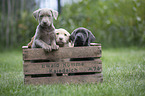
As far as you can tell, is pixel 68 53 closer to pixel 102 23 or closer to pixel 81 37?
pixel 81 37

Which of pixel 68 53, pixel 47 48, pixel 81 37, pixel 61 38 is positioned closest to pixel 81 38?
pixel 81 37

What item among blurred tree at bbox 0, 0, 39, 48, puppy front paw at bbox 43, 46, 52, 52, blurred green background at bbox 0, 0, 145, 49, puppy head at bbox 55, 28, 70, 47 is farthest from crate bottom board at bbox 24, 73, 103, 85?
blurred tree at bbox 0, 0, 39, 48

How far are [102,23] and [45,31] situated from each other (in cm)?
726

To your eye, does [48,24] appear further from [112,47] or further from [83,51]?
[112,47]

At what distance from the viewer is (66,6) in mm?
11727

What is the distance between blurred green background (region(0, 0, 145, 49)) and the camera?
30.0ft

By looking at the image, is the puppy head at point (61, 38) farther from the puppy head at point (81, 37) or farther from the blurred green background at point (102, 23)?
the blurred green background at point (102, 23)

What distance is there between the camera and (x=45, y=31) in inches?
129

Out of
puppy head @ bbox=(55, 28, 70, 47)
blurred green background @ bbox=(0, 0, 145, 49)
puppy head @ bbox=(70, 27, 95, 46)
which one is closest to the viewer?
puppy head @ bbox=(70, 27, 95, 46)

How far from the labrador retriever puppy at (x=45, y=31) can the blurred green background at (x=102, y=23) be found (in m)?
5.30

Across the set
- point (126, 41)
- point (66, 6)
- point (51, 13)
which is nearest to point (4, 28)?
point (66, 6)

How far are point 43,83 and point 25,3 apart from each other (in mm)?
8725

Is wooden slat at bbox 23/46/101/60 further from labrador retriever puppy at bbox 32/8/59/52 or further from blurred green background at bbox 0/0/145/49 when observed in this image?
blurred green background at bbox 0/0/145/49

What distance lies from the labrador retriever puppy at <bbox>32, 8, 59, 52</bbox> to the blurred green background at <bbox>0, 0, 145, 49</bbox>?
17.4 ft
